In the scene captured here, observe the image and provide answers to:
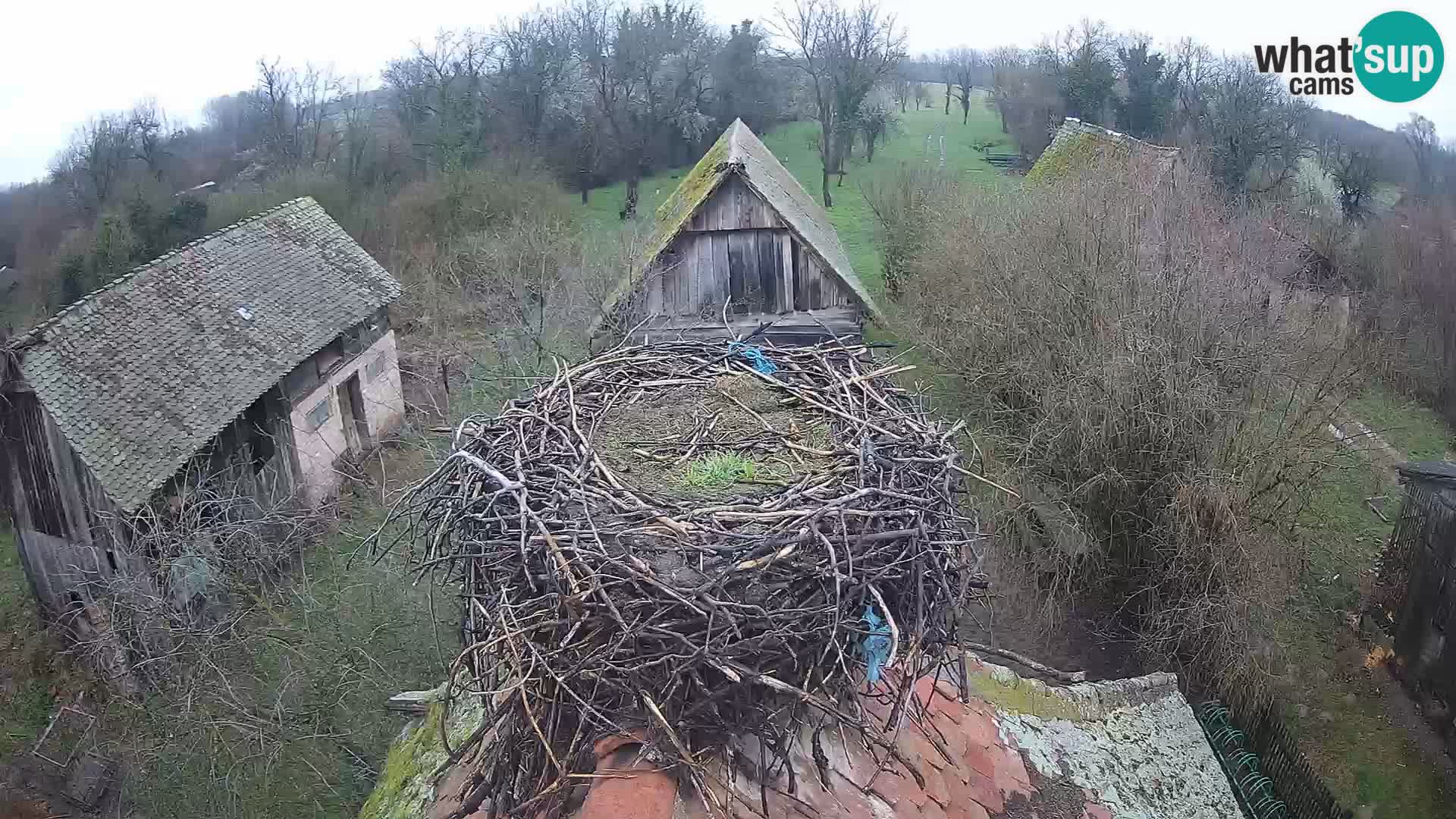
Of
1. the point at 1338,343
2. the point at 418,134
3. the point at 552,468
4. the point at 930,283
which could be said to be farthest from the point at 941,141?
the point at 552,468

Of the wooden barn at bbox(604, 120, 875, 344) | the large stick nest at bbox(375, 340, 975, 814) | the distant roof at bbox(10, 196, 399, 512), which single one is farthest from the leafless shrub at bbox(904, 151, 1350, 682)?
the distant roof at bbox(10, 196, 399, 512)

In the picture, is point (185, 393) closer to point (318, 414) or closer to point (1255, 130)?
point (318, 414)

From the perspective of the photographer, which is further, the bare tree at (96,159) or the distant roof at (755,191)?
the bare tree at (96,159)

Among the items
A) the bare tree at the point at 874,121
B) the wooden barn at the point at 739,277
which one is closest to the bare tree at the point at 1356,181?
the bare tree at the point at 874,121

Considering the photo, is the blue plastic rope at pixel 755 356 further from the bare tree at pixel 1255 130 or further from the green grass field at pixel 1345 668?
the bare tree at pixel 1255 130

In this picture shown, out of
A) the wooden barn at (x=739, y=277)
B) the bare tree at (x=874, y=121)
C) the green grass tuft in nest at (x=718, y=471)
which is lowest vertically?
the wooden barn at (x=739, y=277)

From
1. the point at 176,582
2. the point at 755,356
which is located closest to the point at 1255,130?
the point at 755,356

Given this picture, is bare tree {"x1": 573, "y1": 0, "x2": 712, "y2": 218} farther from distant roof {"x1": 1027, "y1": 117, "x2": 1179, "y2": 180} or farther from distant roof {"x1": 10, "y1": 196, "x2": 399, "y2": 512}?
distant roof {"x1": 10, "y1": 196, "x2": 399, "y2": 512}
